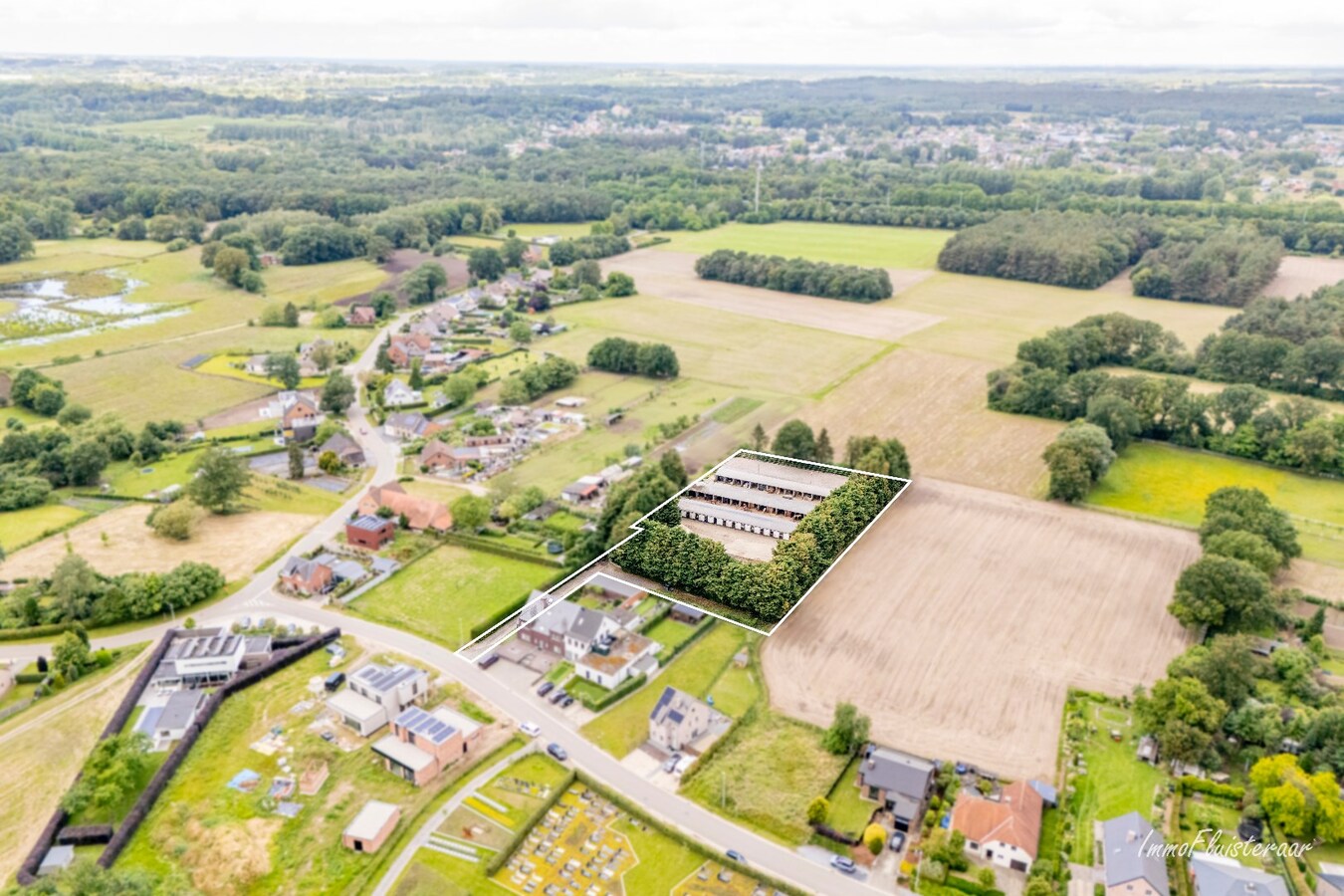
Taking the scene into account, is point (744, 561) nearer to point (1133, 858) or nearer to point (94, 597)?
point (1133, 858)

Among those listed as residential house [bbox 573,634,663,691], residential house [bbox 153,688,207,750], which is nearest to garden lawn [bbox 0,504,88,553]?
residential house [bbox 153,688,207,750]

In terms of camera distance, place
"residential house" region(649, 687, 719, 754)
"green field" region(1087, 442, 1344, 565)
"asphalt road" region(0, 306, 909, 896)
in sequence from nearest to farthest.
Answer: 1. "asphalt road" region(0, 306, 909, 896)
2. "residential house" region(649, 687, 719, 754)
3. "green field" region(1087, 442, 1344, 565)

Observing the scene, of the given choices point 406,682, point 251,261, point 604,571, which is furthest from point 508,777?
point 251,261

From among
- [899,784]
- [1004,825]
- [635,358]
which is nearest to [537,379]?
[635,358]

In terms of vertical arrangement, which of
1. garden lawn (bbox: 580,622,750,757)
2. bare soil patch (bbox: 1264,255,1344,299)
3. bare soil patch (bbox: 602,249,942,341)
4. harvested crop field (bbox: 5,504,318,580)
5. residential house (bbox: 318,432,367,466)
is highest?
bare soil patch (bbox: 1264,255,1344,299)

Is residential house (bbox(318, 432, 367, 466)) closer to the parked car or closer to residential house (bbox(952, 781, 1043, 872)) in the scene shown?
the parked car

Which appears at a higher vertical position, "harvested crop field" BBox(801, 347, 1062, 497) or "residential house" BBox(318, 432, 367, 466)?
"harvested crop field" BBox(801, 347, 1062, 497)
